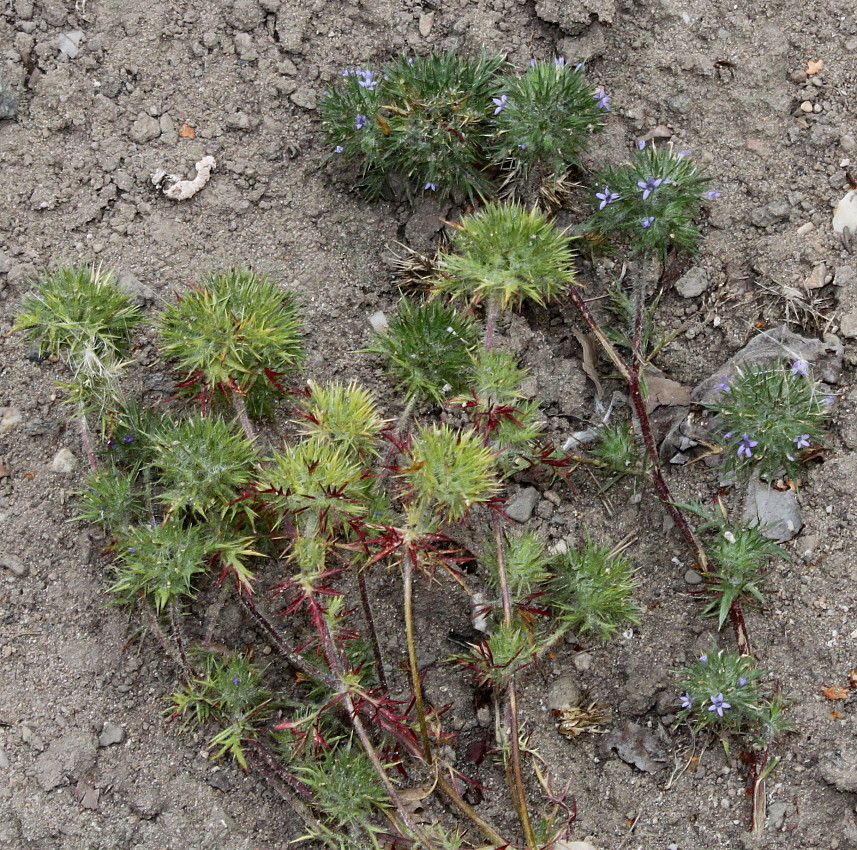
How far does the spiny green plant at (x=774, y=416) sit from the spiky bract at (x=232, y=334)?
1.79 meters

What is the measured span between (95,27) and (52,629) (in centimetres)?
262

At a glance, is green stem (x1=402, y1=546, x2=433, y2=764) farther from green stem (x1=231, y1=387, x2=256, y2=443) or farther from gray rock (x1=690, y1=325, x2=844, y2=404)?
gray rock (x1=690, y1=325, x2=844, y2=404)

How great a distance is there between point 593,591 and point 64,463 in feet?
7.20

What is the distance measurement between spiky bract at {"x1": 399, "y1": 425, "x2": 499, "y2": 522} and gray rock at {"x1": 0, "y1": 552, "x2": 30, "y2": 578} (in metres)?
1.64

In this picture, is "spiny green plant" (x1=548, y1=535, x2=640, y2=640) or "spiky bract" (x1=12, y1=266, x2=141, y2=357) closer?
"spiky bract" (x1=12, y1=266, x2=141, y2=357)

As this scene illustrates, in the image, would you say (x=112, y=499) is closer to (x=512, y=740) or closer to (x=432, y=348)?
(x=432, y=348)

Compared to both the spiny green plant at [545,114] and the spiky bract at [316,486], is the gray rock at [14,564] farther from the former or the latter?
the spiny green plant at [545,114]

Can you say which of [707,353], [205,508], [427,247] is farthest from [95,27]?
[707,353]

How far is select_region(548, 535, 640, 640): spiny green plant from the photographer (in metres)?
3.93

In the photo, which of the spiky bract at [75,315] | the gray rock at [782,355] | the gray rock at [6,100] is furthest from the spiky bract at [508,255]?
the gray rock at [6,100]

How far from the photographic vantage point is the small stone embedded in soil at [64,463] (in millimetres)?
4070

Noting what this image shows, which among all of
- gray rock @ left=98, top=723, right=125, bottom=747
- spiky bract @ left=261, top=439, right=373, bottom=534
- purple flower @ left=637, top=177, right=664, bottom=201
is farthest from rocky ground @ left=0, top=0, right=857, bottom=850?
spiky bract @ left=261, top=439, right=373, bottom=534

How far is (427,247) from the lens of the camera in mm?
4438

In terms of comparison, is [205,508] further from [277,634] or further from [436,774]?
[436,774]
